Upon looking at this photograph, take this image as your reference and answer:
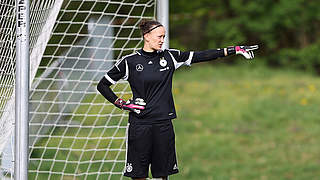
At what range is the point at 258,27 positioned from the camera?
716 inches

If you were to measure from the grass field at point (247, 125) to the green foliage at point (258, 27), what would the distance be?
2221 millimetres

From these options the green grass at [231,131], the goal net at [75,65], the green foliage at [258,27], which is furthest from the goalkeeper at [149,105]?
the green foliage at [258,27]

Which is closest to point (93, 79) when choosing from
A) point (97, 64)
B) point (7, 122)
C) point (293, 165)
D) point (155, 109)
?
point (97, 64)

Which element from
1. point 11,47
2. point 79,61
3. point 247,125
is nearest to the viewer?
point 11,47

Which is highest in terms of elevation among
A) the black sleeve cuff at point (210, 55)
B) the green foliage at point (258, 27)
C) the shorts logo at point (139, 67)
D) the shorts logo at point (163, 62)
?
the green foliage at point (258, 27)

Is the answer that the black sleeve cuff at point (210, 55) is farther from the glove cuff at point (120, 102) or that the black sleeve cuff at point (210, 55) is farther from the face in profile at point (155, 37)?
the glove cuff at point (120, 102)

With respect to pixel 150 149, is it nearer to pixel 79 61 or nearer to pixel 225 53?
pixel 225 53

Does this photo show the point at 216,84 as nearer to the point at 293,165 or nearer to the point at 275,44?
the point at 275,44

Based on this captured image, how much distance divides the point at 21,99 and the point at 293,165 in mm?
4684

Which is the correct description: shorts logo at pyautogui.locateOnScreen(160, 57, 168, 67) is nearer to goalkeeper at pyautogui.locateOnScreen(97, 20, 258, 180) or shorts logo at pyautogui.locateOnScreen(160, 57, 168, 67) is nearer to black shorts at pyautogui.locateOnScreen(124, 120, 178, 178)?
goalkeeper at pyautogui.locateOnScreen(97, 20, 258, 180)

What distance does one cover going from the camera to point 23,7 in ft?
13.7

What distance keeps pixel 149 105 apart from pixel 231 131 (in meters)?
6.75

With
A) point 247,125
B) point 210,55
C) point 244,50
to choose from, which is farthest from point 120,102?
point 247,125

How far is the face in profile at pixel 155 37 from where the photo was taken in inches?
150
